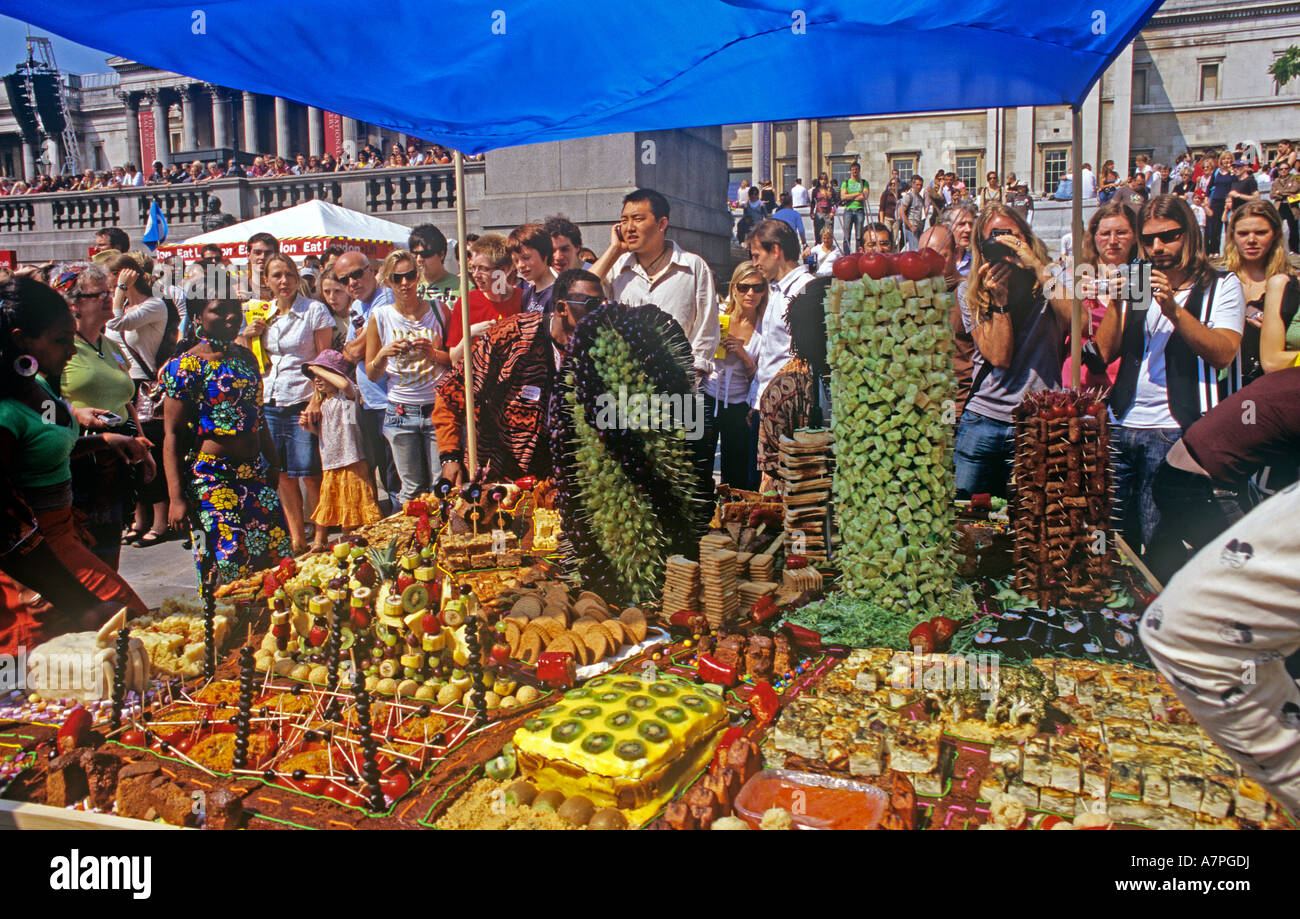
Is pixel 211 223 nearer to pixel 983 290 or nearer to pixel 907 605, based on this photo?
pixel 983 290

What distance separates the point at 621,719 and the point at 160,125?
3805cm

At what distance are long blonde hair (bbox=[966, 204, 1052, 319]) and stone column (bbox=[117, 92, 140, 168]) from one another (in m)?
28.4

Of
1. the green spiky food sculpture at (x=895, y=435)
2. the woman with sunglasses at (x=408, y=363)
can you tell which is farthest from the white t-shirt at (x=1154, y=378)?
the woman with sunglasses at (x=408, y=363)

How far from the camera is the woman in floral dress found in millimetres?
5633

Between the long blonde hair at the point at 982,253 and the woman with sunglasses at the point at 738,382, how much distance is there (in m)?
1.47

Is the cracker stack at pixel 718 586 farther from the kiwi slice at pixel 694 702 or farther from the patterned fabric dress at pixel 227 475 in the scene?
the patterned fabric dress at pixel 227 475

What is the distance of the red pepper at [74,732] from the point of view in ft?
11.3

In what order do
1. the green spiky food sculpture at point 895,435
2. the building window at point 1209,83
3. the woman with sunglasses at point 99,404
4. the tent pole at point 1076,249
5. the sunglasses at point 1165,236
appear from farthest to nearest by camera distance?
1. the building window at point 1209,83
2. the woman with sunglasses at point 99,404
3. the sunglasses at point 1165,236
4. the tent pole at point 1076,249
5. the green spiky food sculpture at point 895,435

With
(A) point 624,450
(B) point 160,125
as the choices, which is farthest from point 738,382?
(B) point 160,125

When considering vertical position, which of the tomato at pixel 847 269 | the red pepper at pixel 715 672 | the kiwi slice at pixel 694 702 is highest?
the tomato at pixel 847 269

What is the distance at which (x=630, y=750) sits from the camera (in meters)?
2.99

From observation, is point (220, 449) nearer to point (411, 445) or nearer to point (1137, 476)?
point (411, 445)

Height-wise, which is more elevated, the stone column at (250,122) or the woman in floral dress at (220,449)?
the stone column at (250,122)
